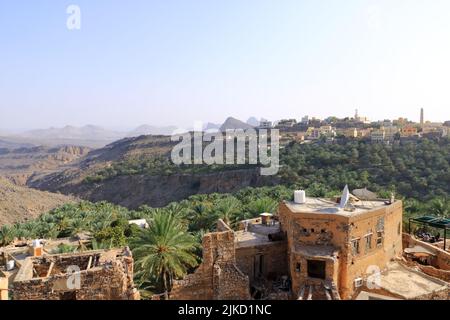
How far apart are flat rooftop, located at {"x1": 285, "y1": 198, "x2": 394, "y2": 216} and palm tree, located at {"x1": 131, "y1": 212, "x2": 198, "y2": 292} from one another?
5345 millimetres

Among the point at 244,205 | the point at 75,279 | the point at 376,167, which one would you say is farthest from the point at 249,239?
the point at 376,167

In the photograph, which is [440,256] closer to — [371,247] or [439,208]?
[371,247]

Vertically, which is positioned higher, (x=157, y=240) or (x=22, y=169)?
(x=157, y=240)

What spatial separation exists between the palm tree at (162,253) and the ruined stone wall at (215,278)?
2016 mm

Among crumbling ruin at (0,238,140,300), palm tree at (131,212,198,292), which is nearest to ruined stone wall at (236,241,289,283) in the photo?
palm tree at (131,212,198,292)

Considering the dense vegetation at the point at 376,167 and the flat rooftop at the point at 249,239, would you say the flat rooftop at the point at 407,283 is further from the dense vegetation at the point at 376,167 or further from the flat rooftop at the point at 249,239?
the dense vegetation at the point at 376,167

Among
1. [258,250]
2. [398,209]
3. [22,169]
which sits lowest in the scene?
[22,169]

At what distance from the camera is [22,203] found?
59094 millimetres

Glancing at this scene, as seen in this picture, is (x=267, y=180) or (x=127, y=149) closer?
(x=267, y=180)
